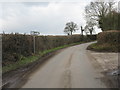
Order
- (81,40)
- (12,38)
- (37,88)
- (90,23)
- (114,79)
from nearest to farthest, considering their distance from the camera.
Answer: (37,88) → (114,79) → (12,38) → (90,23) → (81,40)

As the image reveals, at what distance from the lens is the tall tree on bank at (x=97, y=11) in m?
32.3

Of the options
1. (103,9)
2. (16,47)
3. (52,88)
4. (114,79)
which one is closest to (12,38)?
(16,47)

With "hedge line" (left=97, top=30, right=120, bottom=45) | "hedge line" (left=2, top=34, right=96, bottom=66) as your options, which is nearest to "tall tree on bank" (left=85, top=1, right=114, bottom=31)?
"hedge line" (left=97, top=30, right=120, bottom=45)

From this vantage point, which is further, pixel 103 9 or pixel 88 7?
pixel 88 7

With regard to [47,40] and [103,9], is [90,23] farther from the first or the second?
[47,40]

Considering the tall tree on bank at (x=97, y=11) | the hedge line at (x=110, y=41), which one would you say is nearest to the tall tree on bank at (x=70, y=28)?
the tall tree on bank at (x=97, y=11)

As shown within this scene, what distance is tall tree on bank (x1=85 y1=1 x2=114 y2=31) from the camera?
3234 cm

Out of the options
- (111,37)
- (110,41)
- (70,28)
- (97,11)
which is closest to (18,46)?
(110,41)

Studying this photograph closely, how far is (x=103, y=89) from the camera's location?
484 cm

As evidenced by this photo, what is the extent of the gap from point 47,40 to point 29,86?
1415 cm

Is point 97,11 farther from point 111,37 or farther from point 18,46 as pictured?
point 18,46

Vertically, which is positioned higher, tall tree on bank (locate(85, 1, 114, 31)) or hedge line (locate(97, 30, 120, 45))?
tall tree on bank (locate(85, 1, 114, 31))

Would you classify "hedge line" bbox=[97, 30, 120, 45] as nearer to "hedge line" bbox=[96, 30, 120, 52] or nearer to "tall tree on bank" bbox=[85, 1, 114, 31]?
"hedge line" bbox=[96, 30, 120, 52]

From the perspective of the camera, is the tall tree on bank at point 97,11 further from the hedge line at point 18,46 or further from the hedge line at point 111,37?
the hedge line at point 18,46
